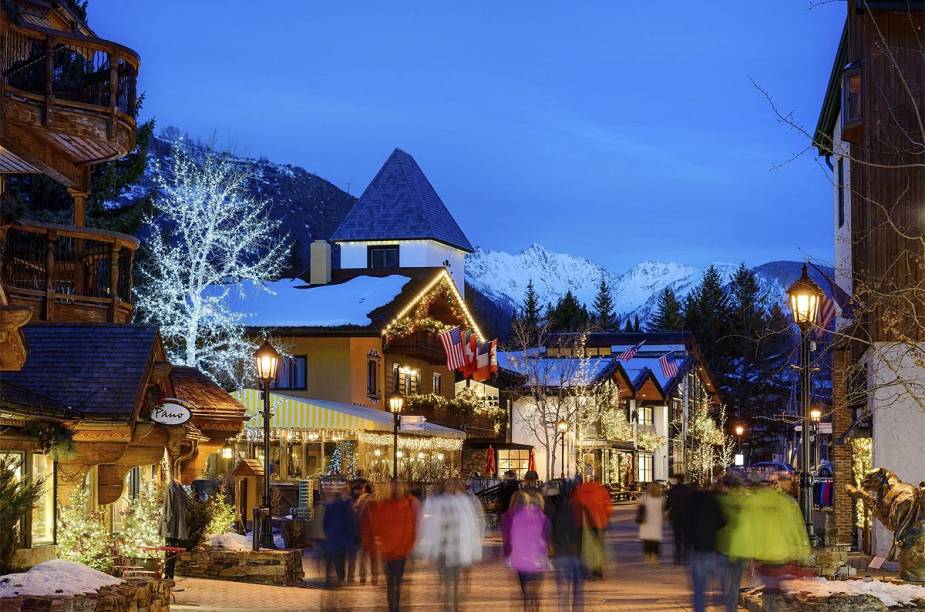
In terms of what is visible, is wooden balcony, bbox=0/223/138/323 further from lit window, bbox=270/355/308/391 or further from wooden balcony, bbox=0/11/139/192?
lit window, bbox=270/355/308/391

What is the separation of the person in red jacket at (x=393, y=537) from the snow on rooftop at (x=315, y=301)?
117 ft

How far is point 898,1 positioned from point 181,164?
22312 millimetres

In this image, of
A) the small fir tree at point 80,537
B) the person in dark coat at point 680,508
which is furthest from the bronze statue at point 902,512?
the small fir tree at point 80,537

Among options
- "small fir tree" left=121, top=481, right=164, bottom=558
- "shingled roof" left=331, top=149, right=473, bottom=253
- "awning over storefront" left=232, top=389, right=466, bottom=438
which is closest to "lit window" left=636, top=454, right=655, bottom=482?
"shingled roof" left=331, top=149, right=473, bottom=253

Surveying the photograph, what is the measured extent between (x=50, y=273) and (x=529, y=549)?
9735mm

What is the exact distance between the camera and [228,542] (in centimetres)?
2495

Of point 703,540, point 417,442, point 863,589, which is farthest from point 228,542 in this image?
point 417,442

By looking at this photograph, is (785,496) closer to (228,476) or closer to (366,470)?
(228,476)

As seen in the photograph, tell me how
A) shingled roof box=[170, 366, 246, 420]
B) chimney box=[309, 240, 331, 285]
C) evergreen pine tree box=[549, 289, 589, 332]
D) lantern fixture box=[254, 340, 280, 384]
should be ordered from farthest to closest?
evergreen pine tree box=[549, 289, 589, 332] → chimney box=[309, 240, 331, 285] → shingled roof box=[170, 366, 246, 420] → lantern fixture box=[254, 340, 280, 384]

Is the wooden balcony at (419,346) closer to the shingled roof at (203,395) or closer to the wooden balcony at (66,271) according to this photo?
the shingled roof at (203,395)

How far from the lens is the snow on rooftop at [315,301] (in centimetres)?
5419

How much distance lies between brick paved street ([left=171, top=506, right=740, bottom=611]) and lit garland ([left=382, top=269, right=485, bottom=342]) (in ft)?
90.2

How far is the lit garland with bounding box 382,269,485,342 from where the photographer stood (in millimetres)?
55222

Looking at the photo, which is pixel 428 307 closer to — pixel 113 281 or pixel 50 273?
pixel 113 281
